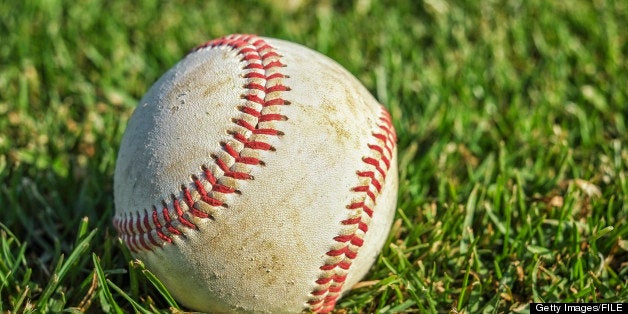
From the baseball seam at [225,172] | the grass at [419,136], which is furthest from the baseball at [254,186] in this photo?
the grass at [419,136]

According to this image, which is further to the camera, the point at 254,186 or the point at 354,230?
the point at 354,230

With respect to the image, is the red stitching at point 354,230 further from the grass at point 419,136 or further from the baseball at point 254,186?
the grass at point 419,136

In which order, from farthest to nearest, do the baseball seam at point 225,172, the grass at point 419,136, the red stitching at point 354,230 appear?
the grass at point 419,136 < the red stitching at point 354,230 < the baseball seam at point 225,172

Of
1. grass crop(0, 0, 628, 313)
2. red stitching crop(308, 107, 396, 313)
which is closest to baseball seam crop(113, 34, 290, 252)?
grass crop(0, 0, 628, 313)

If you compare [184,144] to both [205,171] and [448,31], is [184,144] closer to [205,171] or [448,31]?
[205,171]

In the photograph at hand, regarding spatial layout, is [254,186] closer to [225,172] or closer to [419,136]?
[225,172]

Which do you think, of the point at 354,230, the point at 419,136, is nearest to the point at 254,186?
the point at 354,230

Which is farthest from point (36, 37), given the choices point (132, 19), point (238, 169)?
point (238, 169)
